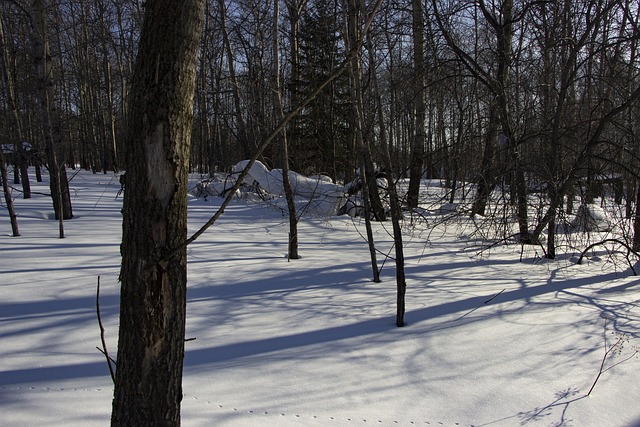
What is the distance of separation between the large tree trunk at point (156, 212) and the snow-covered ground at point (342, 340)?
1285 millimetres

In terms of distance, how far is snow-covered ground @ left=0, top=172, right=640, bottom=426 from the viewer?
2736 millimetres

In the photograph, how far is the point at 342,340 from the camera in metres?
3.78

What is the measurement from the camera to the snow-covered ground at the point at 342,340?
274 cm

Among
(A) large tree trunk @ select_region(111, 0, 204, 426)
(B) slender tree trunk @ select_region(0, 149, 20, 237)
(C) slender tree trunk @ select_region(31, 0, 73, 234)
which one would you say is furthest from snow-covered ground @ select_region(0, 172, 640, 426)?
(C) slender tree trunk @ select_region(31, 0, 73, 234)

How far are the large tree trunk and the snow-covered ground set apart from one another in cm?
128

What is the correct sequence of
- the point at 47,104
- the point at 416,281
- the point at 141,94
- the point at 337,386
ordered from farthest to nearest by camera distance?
1. the point at 47,104
2. the point at 416,281
3. the point at 337,386
4. the point at 141,94

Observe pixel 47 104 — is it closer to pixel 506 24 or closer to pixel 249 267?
pixel 249 267

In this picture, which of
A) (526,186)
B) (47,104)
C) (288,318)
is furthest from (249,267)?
(47,104)

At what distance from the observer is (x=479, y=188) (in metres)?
6.70

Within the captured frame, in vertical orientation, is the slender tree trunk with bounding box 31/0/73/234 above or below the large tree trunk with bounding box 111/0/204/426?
above

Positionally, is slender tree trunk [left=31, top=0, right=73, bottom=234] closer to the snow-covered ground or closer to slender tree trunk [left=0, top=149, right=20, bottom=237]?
slender tree trunk [left=0, top=149, right=20, bottom=237]

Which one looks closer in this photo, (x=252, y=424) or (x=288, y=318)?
(x=252, y=424)

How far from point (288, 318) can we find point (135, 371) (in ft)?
9.59

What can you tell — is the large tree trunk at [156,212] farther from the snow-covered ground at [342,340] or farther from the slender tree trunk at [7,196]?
the slender tree trunk at [7,196]
